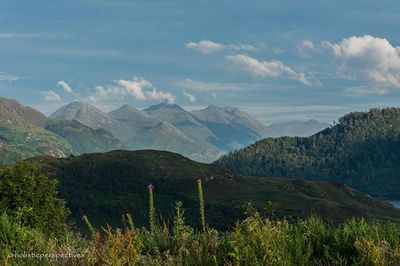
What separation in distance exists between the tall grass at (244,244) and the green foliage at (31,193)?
58.4 m

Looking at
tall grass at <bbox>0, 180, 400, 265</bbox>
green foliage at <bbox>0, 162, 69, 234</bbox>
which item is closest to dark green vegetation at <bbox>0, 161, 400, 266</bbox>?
tall grass at <bbox>0, 180, 400, 265</bbox>

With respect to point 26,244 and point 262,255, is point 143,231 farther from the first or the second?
point 262,255

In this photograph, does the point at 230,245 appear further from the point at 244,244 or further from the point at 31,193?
the point at 31,193

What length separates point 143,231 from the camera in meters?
11.6

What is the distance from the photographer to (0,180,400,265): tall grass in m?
8.27

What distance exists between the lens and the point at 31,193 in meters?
71.5

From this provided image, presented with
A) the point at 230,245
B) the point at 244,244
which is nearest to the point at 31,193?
the point at 230,245

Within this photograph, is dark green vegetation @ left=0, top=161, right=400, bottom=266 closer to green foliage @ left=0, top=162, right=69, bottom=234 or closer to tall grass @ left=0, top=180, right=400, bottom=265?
tall grass @ left=0, top=180, right=400, bottom=265

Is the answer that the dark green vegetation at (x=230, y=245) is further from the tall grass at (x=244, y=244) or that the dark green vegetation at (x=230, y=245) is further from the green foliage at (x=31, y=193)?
the green foliage at (x=31, y=193)

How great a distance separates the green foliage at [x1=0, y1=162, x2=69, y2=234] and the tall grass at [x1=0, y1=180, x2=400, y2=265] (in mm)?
58416

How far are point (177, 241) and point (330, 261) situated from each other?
3.00 m

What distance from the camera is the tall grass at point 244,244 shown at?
827cm

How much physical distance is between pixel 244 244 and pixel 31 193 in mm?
67531

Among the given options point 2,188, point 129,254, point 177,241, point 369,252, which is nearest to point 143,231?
point 177,241
